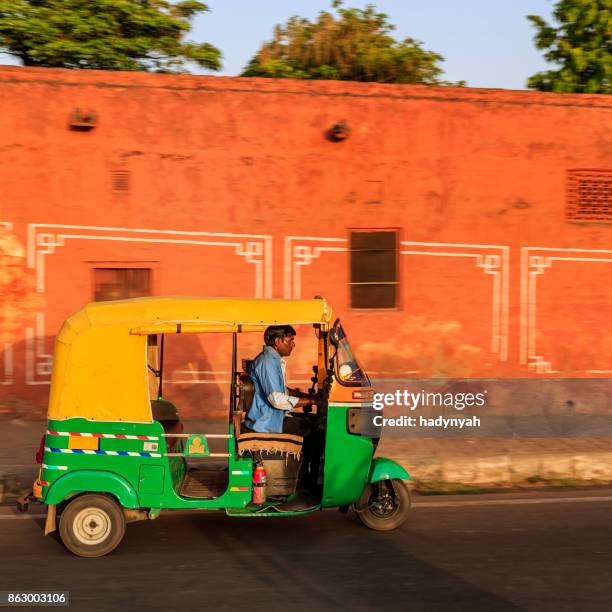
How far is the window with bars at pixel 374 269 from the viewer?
43.2 feet

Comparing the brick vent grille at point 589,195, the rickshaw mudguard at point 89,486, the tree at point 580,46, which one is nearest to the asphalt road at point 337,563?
the rickshaw mudguard at point 89,486

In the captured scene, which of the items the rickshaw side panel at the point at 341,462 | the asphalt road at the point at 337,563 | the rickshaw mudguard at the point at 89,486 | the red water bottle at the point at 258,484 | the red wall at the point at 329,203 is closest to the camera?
the asphalt road at the point at 337,563

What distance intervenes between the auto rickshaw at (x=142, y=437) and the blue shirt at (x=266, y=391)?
4.7 inches

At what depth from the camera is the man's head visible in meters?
7.27

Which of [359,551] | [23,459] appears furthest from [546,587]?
[23,459]

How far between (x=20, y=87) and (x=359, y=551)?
27.7 ft

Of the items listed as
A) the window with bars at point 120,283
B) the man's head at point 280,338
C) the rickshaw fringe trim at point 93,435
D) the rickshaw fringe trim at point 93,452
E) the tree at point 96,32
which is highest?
the tree at point 96,32

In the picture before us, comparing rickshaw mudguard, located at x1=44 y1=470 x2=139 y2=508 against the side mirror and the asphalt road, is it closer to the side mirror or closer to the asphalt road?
the asphalt road

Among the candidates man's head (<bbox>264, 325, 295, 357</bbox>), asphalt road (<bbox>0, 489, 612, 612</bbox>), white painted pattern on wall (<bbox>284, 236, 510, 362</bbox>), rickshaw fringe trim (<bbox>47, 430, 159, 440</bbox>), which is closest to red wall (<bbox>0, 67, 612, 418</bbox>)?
white painted pattern on wall (<bbox>284, 236, 510, 362</bbox>)

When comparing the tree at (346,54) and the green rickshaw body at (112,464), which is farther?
the tree at (346,54)

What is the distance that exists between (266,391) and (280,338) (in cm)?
44

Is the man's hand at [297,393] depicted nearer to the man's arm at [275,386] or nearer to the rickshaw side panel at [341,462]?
the man's arm at [275,386]

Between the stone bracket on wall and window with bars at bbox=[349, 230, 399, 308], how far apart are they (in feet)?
4.20

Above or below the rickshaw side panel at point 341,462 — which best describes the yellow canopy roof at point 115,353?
above
